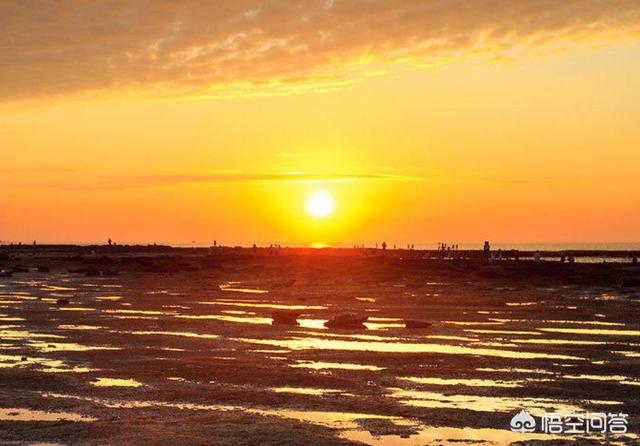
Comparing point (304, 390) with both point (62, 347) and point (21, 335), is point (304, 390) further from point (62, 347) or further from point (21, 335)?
point (21, 335)

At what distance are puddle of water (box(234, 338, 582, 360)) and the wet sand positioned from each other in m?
0.10

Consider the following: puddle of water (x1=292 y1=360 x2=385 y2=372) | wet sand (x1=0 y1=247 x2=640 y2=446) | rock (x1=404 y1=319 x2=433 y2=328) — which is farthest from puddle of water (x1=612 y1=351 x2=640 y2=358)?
rock (x1=404 y1=319 x2=433 y2=328)

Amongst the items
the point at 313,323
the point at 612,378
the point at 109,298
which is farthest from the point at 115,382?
the point at 109,298

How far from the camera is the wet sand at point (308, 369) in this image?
51.4ft

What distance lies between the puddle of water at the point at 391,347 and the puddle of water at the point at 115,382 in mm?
7289

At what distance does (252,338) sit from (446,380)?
10.3 metres

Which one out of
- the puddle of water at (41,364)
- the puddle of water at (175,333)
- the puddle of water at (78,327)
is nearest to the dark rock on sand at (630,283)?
the puddle of water at (175,333)

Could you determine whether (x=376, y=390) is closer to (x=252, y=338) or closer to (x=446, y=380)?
(x=446, y=380)

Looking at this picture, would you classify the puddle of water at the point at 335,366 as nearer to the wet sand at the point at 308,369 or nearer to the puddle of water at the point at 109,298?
the wet sand at the point at 308,369

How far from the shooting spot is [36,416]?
16594mm

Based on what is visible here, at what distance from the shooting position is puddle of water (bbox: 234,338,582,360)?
25.2 m

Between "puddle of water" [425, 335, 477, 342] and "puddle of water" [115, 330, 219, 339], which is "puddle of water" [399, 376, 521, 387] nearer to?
"puddle of water" [425, 335, 477, 342]

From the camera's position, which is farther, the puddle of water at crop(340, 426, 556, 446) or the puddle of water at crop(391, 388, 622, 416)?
the puddle of water at crop(391, 388, 622, 416)

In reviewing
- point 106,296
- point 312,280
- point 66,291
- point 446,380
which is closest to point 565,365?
point 446,380
